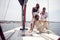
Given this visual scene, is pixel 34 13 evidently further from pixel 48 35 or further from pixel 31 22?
pixel 48 35

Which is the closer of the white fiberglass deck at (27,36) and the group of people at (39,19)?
the white fiberglass deck at (27,36)

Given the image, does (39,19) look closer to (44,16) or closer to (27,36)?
(44,16)

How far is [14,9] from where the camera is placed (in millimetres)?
2084

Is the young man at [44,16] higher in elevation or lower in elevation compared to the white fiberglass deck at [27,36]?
higher

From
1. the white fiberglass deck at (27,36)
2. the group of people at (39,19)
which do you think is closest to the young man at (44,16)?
the group of people at (39,19)

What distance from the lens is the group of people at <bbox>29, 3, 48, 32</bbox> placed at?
81.2 inches

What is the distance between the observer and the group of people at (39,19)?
6.77 feet

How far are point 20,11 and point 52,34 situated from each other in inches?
14.2

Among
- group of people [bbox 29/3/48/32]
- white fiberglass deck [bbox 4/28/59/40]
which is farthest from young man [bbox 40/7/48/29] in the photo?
white fiberglass deck [bbox 4/28/59/40]

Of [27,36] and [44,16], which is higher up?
[44,16]

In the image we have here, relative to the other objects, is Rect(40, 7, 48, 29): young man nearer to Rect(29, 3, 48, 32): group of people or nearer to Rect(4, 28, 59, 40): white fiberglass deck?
Rect(29, 3, 48, 32): group of people

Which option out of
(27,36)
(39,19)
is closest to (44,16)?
(39,19)

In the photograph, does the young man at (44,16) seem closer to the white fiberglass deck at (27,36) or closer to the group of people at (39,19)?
the group of people at (39,19)

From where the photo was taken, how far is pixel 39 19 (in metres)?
2.08
